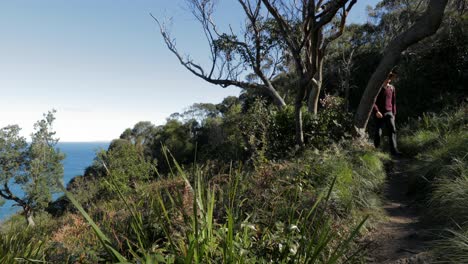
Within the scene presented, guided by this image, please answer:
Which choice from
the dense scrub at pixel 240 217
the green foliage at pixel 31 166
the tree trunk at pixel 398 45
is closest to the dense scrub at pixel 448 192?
the dense scrub at pixel 240 217

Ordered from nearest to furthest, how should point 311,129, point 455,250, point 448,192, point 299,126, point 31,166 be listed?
point 455,250 → point 448,192 → point 299,126 → point 311,129 → point 31,166

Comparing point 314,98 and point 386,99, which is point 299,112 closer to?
point 386,99

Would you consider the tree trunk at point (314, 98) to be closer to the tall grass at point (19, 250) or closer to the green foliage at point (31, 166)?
the tall grass at point (19, 250)

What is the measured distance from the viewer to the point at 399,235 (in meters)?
3.55

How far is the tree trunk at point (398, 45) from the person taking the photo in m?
6.87

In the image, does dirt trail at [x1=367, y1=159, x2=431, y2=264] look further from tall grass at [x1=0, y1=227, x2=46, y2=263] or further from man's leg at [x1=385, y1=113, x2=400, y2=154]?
man's leg at [x1=385, y1=113, x2=400, y2=154]

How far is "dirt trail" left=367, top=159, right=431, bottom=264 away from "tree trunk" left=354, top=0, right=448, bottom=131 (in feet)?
10.3

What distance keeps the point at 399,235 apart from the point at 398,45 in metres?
5.38

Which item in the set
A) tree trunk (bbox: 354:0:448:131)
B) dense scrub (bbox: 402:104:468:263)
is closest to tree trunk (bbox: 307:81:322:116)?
tree trunk (bbox: 354:0:448:131)

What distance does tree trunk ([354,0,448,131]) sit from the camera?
6.87m

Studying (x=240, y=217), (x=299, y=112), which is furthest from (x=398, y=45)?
(x=240, y=217)

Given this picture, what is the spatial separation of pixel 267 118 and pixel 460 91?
29.3ft

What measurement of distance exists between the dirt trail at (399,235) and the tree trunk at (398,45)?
3.14 m

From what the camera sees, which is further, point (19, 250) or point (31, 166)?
point (31, 166)
